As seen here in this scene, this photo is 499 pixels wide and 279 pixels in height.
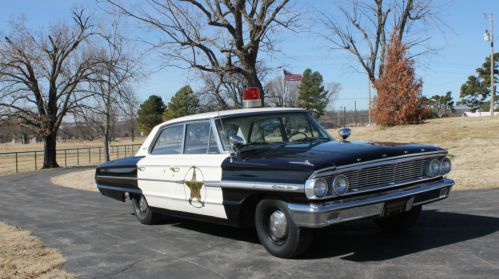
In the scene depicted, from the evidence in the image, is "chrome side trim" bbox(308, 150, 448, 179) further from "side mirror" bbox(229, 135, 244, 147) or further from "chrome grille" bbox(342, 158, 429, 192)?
"side mirror" bbox(229, 135, 244, 147)

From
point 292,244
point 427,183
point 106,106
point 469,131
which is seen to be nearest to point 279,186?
point 292,244

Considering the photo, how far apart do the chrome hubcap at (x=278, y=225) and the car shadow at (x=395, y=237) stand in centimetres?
34

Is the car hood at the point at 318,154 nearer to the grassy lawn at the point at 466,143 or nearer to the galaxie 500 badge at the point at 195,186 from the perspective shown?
the galaxie 500 badge at the point at 195,186

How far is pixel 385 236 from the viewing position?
589 cm

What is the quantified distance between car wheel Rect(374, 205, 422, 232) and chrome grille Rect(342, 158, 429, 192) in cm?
81

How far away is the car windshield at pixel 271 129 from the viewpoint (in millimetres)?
6113

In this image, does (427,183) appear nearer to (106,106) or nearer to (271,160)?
(271,160)

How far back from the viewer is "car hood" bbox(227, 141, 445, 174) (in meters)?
4.65

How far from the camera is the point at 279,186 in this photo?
478 cm

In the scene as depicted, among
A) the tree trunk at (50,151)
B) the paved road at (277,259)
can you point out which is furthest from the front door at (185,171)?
the tree trunk at (50,151)

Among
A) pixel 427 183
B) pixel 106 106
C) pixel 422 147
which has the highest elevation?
pixel 106 106

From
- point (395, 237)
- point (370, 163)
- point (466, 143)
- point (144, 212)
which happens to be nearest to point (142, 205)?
point (144, 212)

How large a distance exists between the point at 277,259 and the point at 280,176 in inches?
36.7

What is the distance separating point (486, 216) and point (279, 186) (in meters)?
3.54
